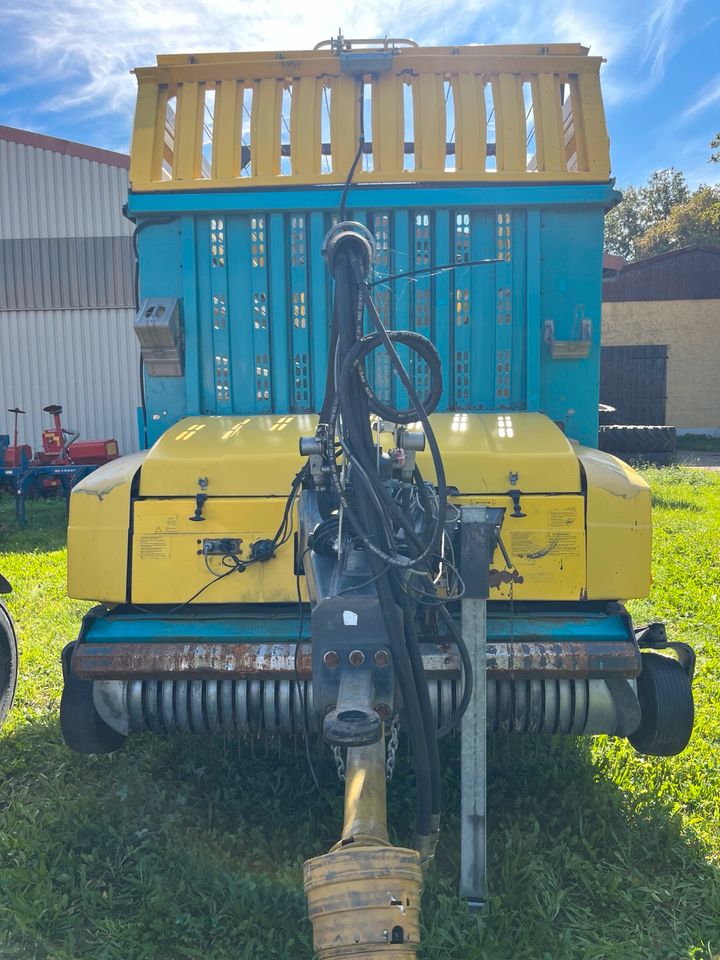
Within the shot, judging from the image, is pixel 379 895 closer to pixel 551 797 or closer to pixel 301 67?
pixel 551 797

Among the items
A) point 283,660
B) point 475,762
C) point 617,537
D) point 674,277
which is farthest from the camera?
point 674,277

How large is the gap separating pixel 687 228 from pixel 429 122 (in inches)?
1581

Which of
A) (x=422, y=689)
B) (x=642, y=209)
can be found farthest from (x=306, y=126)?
(x=642, y=209)

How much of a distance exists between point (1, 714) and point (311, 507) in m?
2.02

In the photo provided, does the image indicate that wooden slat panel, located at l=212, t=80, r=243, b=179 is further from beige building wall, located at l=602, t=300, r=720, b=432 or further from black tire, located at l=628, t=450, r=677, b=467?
beige building wall, located at l=602, t=300, r=720, b=432

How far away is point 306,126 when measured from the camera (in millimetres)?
3545

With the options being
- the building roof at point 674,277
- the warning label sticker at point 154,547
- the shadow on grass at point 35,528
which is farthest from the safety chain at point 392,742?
the building roof at point 674,277

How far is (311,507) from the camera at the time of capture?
8.24ft

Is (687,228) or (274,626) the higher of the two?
(687,228)

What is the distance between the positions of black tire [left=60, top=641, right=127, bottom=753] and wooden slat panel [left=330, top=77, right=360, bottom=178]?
7.78 ft

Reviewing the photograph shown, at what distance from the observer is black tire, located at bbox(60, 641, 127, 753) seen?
2.96 m

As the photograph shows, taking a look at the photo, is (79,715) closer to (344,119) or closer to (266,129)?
(266,129)

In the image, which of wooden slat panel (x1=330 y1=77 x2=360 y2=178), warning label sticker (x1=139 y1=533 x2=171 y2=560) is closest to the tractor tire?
wooden slat panel (x1=330 y1=77 x2=360 y2=178)

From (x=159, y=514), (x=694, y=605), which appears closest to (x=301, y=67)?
(x=159, y=514)
